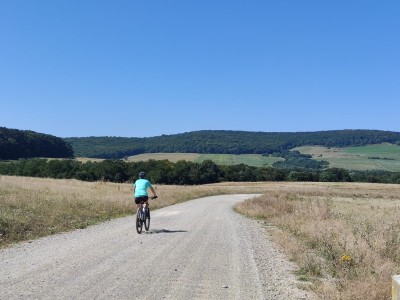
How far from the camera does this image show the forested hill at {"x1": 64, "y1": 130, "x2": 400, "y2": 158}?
16900 centimetres

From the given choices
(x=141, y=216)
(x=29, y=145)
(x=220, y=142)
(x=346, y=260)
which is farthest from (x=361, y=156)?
(x=346, y=260)

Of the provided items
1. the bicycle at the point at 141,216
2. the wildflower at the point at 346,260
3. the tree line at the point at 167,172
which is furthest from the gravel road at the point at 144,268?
the tree line at the point at 167,172

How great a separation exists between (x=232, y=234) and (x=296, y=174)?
306 feet

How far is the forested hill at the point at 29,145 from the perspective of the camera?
105731mm

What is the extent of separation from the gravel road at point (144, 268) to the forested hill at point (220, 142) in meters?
148

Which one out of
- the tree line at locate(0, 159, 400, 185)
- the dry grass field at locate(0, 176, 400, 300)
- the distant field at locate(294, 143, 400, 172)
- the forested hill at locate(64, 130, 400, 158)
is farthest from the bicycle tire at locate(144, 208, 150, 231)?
the forested hill at locate(64, 130, 400, 158)

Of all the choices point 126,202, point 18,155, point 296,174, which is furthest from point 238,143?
point 126,202

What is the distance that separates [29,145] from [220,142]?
84140mm

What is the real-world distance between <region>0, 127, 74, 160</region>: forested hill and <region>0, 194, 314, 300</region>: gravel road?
327 feet

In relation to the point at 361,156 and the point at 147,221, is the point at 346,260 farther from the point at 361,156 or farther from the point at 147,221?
the point at 361,156

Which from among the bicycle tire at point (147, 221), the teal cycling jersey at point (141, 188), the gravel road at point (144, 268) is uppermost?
the teal cycling jersey at point (141, 188)

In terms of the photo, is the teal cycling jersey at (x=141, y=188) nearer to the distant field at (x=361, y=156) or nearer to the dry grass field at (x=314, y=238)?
the dry grass field at (x=314, y=238)

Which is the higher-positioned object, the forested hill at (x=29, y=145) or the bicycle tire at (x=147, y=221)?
the forested hill at (x=29, y=145)

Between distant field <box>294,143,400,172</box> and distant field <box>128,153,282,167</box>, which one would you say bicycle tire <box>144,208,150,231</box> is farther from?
distant field <box>294,143,400,172</box>
